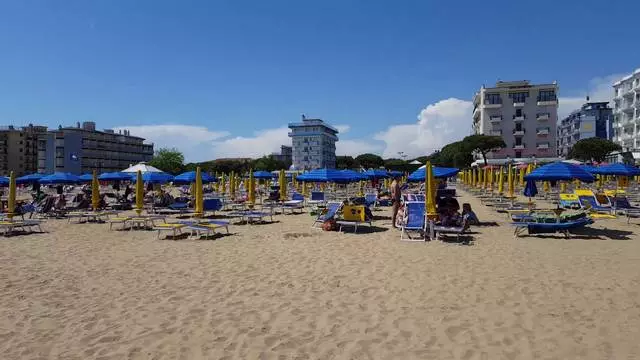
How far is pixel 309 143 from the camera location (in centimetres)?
13125

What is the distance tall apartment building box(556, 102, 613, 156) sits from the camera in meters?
112

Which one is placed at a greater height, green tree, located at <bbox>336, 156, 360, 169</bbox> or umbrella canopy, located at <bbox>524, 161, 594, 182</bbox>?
green tree, located at <bbox>336, 156, 360, 169</bbox>

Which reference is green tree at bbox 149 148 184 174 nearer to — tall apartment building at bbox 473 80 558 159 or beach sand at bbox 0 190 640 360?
tall apartment building at bbox 473 80 558 159

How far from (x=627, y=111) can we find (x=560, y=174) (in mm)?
77112

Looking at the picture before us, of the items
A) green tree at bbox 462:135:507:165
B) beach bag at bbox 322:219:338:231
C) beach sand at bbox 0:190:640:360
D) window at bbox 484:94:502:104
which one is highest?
window at bbox 484:94:502:104

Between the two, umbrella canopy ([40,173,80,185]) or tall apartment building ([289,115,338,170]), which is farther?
tall apartment building ([289,115,338,170])

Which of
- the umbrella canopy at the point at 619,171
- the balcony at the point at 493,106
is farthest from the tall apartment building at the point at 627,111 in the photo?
the umbrella canopy at the point at 619,171

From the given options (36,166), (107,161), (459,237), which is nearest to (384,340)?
(459,237)

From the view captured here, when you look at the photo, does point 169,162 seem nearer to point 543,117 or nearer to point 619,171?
point 543,117

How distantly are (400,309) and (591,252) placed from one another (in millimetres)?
5517

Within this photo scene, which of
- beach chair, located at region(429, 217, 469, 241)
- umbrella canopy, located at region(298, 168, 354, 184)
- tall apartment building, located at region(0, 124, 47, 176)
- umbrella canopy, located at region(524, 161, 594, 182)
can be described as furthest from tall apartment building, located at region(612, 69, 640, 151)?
tall apartment building, located at region(0, 124, 47, 176)

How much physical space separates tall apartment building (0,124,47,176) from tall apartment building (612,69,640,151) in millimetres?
127426

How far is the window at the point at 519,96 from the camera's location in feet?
249

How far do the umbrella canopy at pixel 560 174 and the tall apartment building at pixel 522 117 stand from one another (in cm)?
6462
